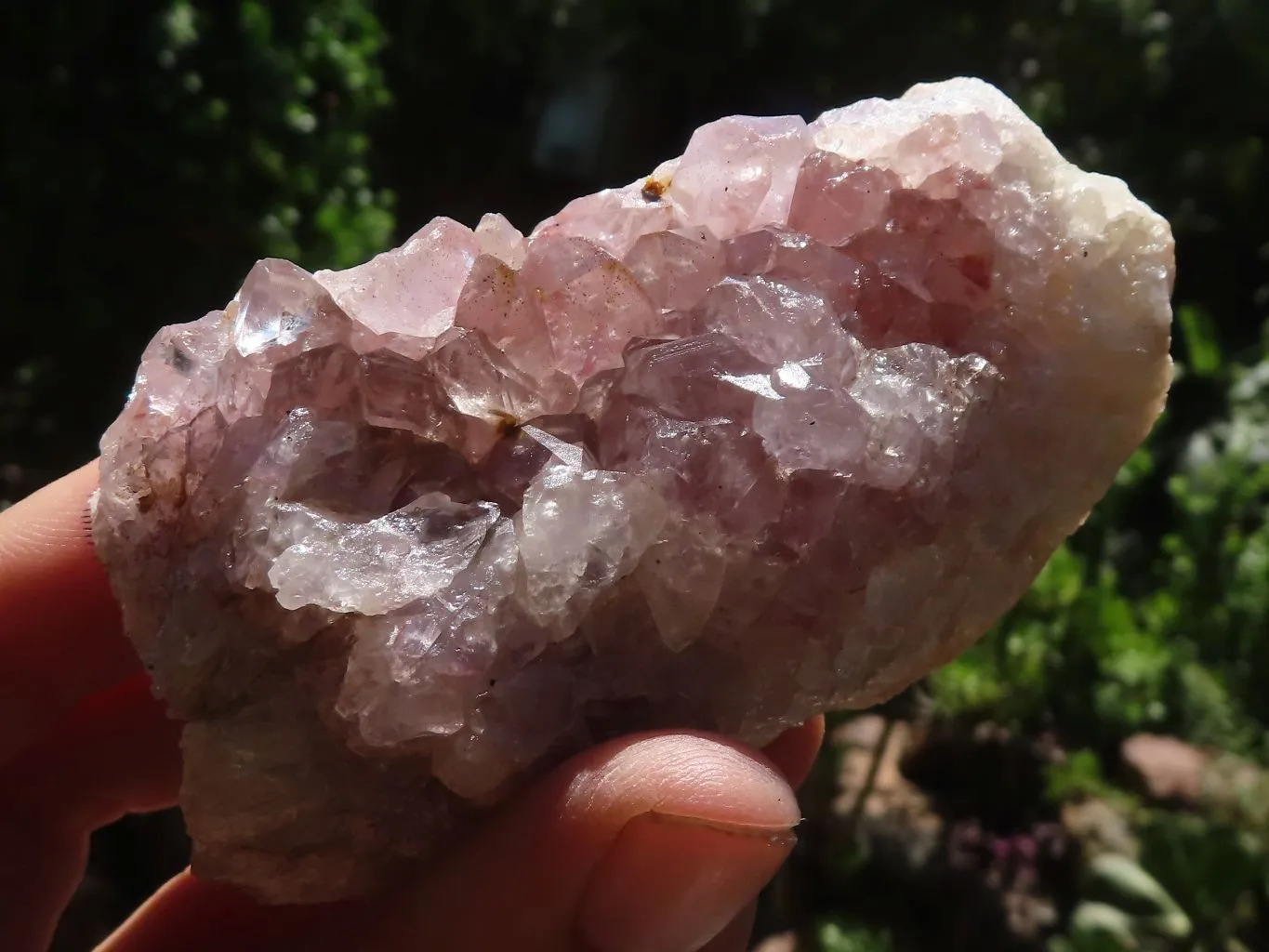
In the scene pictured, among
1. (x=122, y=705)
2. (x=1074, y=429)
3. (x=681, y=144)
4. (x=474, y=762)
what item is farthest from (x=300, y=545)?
(x=681, y=144)

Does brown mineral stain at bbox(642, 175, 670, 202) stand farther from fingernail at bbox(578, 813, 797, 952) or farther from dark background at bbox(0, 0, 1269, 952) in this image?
dark background at bbox(0, 0, 1269, 952)

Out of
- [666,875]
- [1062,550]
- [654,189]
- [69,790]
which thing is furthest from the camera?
[1062,550]

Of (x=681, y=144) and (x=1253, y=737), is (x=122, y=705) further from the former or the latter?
(x=681, y=144)

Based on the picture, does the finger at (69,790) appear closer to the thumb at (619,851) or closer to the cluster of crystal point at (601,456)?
the cluster of crystal point at (601,456)

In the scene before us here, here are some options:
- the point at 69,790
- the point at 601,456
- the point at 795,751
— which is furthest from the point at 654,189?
the point at 69,790

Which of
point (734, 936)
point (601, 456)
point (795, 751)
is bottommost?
point (734, 936)

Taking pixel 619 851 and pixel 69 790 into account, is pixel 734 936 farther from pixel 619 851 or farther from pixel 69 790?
pixel 69 790

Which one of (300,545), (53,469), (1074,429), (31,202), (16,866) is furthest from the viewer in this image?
(53,469)
